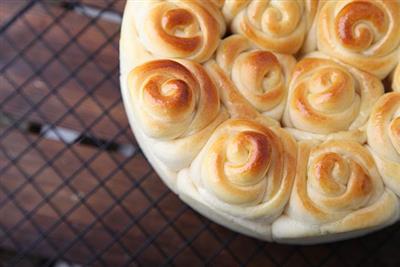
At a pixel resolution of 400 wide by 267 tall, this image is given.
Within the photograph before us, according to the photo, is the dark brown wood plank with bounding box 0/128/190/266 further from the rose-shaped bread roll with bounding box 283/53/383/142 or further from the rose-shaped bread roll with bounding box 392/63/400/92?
the rose-shaped bread roll with bounding box 392/63/400/92

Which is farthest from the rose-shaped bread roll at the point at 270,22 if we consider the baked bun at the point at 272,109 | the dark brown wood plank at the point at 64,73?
the dark brown wood plank at the point at 64,73

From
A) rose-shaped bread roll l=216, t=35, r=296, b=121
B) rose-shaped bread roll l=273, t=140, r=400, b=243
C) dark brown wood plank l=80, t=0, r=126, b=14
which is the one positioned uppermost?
dark brown wood plank l=80, t=0, r=126, b=14

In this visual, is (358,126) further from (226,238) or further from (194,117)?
(226,238)

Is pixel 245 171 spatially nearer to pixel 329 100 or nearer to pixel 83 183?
pixel 329 100

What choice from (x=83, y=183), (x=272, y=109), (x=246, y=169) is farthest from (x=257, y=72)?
(x=83, y=183)

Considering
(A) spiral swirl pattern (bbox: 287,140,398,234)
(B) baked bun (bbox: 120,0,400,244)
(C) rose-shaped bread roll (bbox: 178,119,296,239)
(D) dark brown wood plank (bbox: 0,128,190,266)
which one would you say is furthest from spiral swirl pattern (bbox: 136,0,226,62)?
(D) dark brown wood plank (bbox: 0,128,190,266)

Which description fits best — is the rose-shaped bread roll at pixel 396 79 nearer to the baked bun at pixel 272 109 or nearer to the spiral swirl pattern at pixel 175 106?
the baked bun at pixel 272 109
